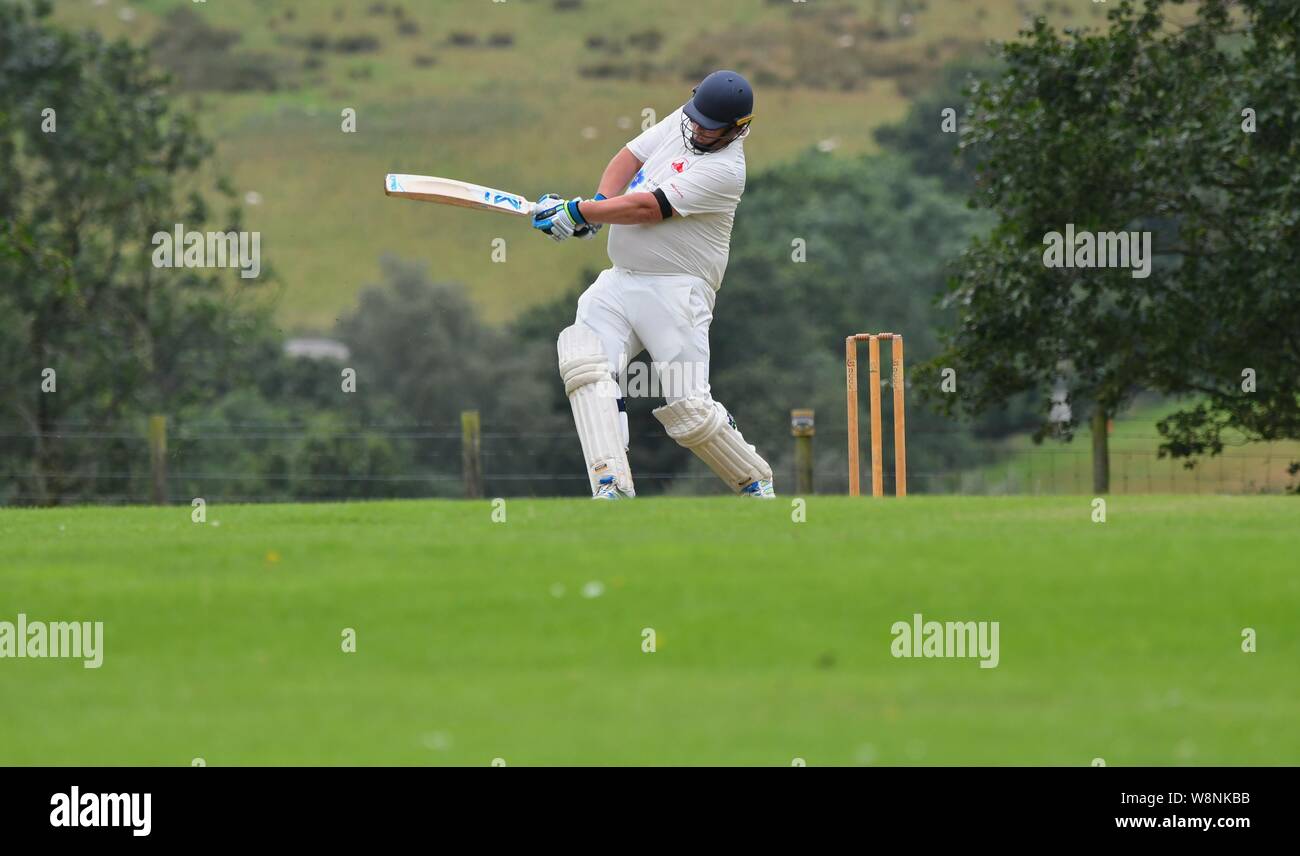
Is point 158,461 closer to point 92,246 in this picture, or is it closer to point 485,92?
point 92,246

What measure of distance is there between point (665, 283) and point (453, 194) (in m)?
1.44

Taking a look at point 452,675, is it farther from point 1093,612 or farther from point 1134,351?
point 1134,351

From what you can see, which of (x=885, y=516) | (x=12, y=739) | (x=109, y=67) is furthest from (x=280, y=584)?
(x=109, y=67)

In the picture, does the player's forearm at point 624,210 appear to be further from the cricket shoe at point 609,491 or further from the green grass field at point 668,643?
the green grass field at point 668,643

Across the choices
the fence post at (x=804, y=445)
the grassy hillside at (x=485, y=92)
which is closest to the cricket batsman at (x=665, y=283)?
the fence post at (x=804, y=445)

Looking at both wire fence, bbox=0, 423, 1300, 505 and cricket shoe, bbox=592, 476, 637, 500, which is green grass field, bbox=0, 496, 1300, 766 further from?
wire fence, bbox=0, 423, 1300, 505

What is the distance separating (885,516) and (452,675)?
11.9ft

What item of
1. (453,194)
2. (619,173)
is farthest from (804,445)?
(453,194)

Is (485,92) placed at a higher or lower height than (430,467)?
higher

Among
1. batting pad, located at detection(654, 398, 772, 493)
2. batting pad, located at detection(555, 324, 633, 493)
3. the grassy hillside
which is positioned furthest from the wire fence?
the grassy hillside

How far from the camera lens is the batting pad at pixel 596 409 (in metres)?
12.6

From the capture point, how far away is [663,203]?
503 inches

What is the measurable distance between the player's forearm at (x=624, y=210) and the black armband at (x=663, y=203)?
0.02m

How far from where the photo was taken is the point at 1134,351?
24734 millimetres
